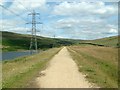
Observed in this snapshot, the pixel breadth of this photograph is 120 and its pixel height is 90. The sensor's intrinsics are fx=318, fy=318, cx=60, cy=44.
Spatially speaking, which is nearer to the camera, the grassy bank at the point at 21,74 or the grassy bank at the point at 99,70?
the grassy bank at the point at 21,74

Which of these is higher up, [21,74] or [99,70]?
[21,74]

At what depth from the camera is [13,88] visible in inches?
715

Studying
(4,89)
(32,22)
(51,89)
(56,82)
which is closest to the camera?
(51,89)

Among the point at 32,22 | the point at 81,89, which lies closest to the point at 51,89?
the point at 81,89

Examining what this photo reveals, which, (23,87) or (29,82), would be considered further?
(29,82)

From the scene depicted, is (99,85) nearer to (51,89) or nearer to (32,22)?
(51,89)

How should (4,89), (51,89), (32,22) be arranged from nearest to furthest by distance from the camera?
(51,89) → (4,89) → (32,22)

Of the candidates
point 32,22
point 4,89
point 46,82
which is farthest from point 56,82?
point 32,22

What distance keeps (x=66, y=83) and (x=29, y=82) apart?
247 cm

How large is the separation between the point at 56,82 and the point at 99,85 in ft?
9.29

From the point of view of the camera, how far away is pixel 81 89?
17203 mm

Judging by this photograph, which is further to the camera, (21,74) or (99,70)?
(99,70)

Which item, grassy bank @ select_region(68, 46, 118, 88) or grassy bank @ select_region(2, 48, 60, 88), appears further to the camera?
grassy bank @ select_region(68, 46, 118, 88)

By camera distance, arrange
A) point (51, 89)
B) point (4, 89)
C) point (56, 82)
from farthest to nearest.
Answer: point (56, 82)
point (4, 89)
point (51, 89)
